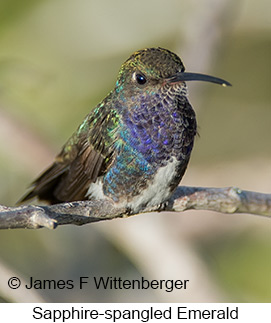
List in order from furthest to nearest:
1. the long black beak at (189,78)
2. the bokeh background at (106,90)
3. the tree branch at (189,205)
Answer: the bokeh background at (106,90), the long black beak at (189,78), the tree branch at (189,205)

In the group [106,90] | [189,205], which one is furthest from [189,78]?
[106,90]

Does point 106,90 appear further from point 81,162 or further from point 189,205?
point 189,205

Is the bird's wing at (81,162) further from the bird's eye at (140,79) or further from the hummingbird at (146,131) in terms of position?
the bird's eye at (140,79)

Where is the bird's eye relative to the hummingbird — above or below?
above

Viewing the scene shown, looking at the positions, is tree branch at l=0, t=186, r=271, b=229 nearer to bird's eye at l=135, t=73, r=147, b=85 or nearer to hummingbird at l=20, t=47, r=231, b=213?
hummingbird at l=20, t=47, r=231, b=213

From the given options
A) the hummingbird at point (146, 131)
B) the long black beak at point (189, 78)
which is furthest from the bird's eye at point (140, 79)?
the long black beak at point (189, 78)

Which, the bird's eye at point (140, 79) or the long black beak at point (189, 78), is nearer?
the long black beak at point (189, 78)

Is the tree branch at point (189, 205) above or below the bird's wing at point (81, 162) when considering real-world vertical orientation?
below

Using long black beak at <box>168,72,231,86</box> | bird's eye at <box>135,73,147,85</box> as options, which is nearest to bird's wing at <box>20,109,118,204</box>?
bird's eye at <box>135,73,147,85</box>

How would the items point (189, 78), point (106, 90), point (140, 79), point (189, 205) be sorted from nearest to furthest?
point (189, 78) < point (140, 79) < point (189, 205) < point (106, 90)
